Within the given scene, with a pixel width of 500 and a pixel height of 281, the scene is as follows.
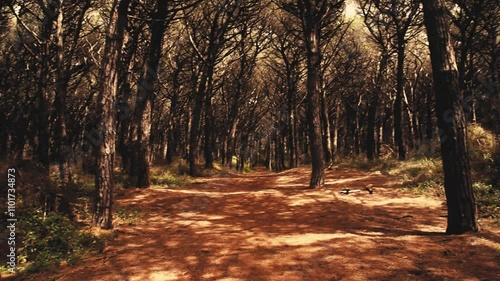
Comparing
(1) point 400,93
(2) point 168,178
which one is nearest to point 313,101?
(1) point 400,93

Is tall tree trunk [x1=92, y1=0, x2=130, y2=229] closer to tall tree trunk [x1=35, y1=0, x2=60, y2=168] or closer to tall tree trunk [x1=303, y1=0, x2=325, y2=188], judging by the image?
tall tree trunk [x1=35, y1=0, x2=60, y2=168]

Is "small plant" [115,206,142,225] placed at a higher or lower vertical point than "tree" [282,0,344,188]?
lower

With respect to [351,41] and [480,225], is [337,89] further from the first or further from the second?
[480,225]

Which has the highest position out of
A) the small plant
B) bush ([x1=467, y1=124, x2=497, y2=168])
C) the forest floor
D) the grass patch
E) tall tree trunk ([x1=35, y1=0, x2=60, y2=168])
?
tall tree trunk ([x1=35, y1=0, x2=60, y2=168])

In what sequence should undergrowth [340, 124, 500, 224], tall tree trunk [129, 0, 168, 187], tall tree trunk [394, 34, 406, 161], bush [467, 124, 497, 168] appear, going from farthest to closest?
tall tree trunk [394, 34, 406, 161] < tall tree trunk [129, 0, 168, 187] < bush [467, 124, 497, 168] < undergrowth [340, 124, 500, 224]

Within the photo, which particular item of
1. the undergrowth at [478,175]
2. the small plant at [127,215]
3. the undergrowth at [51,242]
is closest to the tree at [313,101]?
the undergrowth at [478,175]

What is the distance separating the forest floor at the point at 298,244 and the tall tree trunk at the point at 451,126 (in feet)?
1.36

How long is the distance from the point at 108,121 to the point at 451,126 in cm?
710

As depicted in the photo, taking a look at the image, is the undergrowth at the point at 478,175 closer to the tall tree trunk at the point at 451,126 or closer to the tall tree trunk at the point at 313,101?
the tall tree trunk at the point at 451,126

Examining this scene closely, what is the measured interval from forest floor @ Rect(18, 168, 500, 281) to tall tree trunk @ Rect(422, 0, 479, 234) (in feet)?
1.36

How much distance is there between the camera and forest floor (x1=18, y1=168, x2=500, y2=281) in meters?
4.49

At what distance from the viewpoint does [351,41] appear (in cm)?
2488

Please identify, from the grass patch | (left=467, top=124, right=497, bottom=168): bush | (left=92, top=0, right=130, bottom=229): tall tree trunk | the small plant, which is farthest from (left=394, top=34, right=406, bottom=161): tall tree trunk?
(left=92, top=0, right=130, bottom=229): tall tree trunk

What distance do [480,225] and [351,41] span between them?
21654mm
